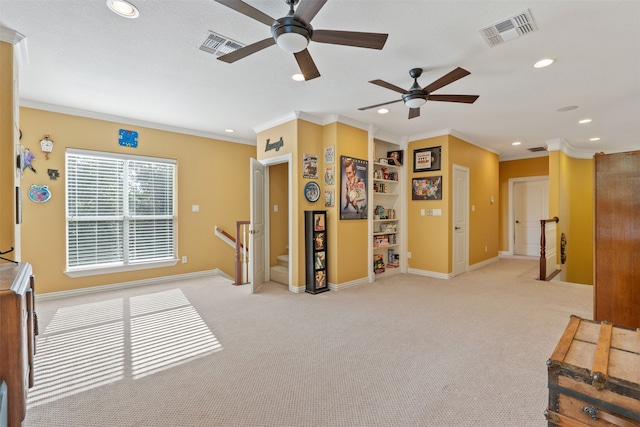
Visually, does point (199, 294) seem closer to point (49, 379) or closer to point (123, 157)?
point (49, 379)

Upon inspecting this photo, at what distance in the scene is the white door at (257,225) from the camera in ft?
14.1

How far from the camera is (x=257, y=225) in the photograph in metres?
4.48

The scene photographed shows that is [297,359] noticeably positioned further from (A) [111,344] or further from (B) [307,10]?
(B) [307,10]

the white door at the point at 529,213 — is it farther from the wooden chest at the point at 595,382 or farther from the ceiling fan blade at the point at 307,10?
the ceiling fan blade at the point at 307,10

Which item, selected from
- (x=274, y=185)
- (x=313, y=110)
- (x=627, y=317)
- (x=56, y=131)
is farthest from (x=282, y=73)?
(x=627, y=317)

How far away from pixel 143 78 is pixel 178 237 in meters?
2.74

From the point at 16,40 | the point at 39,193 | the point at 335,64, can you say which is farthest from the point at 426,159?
the point at 39,193

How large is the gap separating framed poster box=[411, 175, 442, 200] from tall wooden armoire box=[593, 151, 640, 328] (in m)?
2.76

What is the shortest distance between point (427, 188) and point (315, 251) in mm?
2581

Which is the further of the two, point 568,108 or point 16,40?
point 568,108

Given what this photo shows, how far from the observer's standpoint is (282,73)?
3037mm

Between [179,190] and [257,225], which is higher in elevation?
[179,190]

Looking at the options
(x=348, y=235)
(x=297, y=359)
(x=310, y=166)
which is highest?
(x=310, y=166)

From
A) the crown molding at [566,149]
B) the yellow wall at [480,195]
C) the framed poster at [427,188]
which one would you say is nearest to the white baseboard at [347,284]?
the yellow wall at [480,195]
